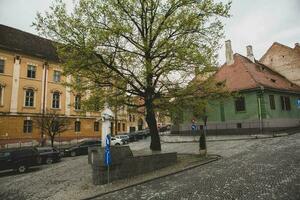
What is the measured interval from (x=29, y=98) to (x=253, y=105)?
97.7 feet

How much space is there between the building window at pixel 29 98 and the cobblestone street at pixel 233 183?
97.5 ft

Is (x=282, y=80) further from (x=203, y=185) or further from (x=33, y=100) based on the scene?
(x=33, y=100)

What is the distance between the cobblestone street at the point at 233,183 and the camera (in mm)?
8516

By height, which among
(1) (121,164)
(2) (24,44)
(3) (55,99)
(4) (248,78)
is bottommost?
(1) (121,164)

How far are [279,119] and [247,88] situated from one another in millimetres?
4810

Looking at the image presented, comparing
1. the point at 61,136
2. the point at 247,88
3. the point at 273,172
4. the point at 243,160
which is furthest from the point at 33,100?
the point at 273,172

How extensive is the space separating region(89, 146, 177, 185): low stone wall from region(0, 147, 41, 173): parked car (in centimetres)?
870

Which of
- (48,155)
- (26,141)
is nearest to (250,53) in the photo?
(48,155)

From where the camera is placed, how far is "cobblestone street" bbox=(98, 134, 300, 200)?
8516mm

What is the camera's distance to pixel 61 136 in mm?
37375

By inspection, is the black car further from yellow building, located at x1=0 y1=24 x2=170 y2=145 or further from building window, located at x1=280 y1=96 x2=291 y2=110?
building window, located at x1=280 y1=96 x2=291 y2=110

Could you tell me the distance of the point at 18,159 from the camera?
1853 centimetres

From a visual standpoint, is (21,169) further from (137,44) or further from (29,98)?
(29,98)

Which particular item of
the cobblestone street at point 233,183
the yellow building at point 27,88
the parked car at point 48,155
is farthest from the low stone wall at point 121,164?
the yellow building at point 27,88
